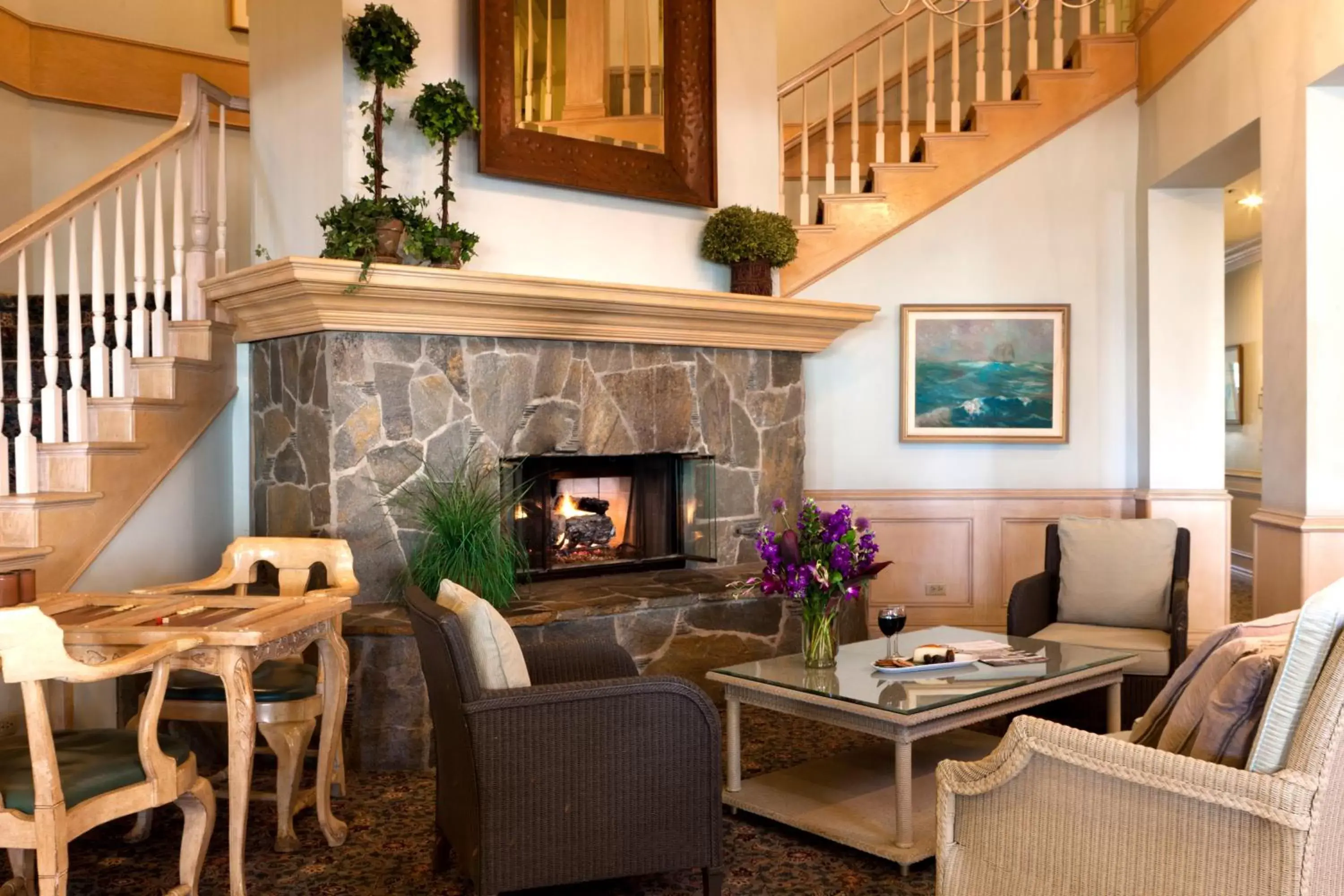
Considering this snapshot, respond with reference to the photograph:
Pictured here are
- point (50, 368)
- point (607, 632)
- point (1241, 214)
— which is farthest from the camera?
point (1241, 214)

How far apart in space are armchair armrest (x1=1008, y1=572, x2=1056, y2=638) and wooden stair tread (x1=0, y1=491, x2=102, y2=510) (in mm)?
3534

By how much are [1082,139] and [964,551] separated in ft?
7.88

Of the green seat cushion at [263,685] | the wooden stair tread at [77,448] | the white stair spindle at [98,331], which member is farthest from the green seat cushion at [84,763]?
the white stair spindle at [98,331]

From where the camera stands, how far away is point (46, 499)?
414cm

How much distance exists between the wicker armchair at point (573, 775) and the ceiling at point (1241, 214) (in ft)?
16.1

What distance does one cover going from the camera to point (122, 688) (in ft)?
13.1

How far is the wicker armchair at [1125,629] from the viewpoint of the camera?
4.25 meters

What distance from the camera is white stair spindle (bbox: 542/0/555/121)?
5.20 meters

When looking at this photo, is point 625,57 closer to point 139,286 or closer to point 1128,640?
point 139,286

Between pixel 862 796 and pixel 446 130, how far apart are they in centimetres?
302

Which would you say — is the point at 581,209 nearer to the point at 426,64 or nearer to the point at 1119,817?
the point at 426,64

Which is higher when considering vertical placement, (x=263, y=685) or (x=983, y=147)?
(x=983, y=147)

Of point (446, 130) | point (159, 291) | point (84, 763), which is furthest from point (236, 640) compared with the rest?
point (446, 130)

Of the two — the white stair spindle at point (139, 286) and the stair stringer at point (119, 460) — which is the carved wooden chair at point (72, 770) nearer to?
the stair stringer at point (119, 460)
